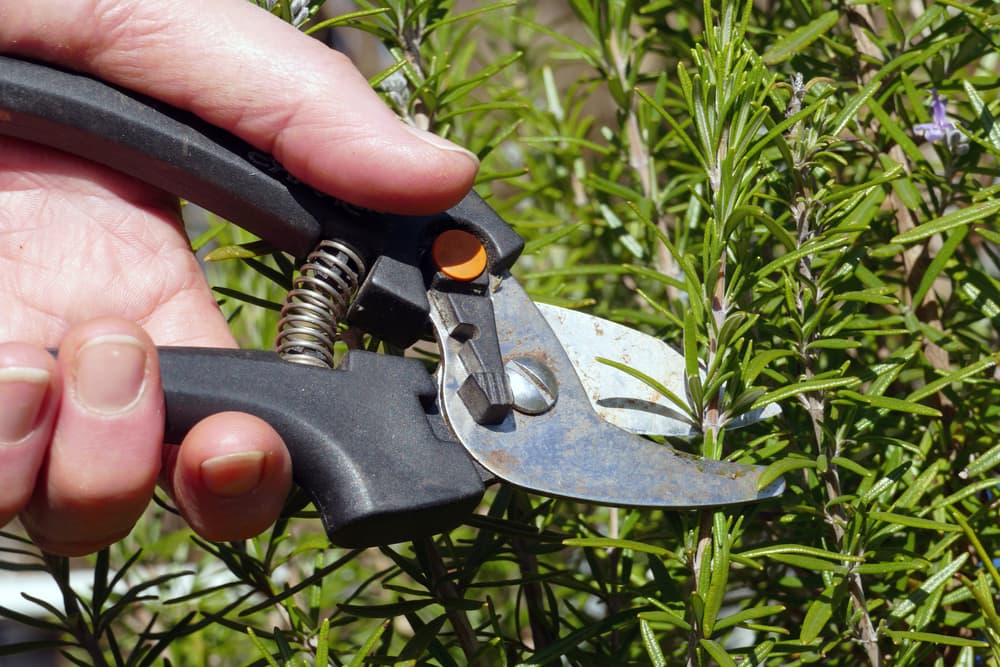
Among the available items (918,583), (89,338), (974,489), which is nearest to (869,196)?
(974,489)

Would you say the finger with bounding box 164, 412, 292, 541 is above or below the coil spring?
below

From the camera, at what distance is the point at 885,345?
150 cm

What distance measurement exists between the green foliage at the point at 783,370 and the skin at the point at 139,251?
0.11 m

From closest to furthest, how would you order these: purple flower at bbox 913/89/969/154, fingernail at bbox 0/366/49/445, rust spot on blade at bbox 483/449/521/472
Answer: fingernail at bbox 0/366/49/445
rust spot on blade at bbox 483/449/521/472
purple flower at bbox 913/89/969/154

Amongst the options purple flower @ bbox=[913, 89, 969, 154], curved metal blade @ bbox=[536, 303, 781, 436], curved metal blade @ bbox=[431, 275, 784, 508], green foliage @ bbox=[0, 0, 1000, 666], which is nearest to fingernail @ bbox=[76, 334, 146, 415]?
green foliage @ bbox=[0, 0, 1000, 666]

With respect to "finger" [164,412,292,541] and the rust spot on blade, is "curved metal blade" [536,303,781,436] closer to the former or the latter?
the rust spot on blade

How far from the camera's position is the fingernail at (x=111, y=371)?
3.31 feet

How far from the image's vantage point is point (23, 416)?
1017 mm

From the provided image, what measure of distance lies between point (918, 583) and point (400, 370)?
706 mm

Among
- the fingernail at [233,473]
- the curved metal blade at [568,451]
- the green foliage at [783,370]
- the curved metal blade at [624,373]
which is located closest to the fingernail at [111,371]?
the fingernail at [233,473]

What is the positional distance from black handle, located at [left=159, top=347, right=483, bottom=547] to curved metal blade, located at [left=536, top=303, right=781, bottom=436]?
0.69ft

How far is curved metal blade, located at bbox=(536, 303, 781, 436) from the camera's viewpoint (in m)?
1.16

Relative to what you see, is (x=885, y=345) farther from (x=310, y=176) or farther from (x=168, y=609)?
(x=168, y=609)

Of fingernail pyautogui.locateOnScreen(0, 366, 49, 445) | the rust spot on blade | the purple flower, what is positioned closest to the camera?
fingernail pyautogui.locateOnScreen(0, 366, 49, 445)
